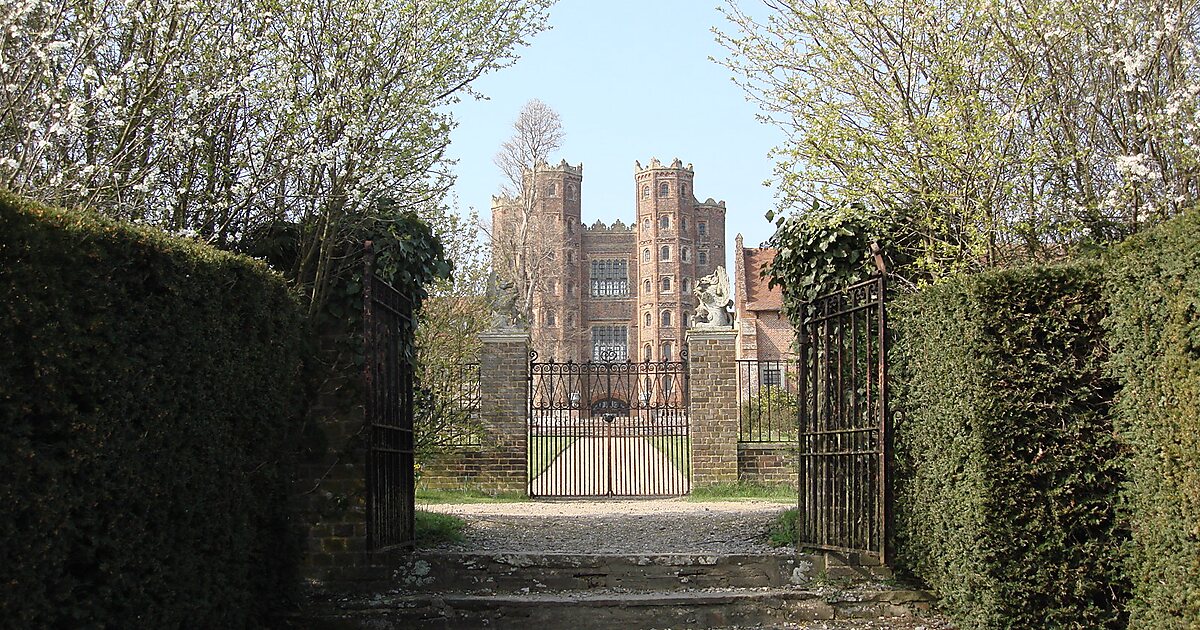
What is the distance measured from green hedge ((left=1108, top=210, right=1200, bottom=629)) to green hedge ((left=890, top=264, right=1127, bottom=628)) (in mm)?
290

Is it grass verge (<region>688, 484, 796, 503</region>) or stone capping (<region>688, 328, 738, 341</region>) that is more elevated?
stone capping (<region>688, 328, 738, 341</region>)

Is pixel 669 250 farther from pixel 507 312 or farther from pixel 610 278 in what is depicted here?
pixel 507 312

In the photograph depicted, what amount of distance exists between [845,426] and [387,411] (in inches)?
129

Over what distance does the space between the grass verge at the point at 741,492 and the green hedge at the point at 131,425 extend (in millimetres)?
8232

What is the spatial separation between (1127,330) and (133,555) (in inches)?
179

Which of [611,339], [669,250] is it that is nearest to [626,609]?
[611,339]

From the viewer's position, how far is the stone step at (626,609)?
723 centimetres

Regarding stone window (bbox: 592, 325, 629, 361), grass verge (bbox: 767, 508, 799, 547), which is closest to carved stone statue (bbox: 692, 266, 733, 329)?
grass verge (bbox: 767, 508, 799, 547)

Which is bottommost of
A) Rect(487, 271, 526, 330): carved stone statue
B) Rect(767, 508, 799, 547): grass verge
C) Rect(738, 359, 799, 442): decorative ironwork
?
Rect(767, 508, 799, 547): grass verge

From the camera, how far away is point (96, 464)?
4.19m

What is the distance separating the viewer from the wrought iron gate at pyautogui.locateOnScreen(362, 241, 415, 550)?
23.5ft

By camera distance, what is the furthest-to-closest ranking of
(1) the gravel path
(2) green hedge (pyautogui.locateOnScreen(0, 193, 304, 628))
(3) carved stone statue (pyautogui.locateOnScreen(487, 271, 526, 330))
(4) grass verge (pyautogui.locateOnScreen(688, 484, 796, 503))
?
(3) carved stone statue (pyautogui.locateOnScreen(487, 271, 526, 330))
(4) grass verge (pyautogui.locateOnScreen(688, 484, 796, 503))
(1) the gravel path
(2) green hedge (pyautogui.locateOnScreen(0, 193, 304, 628))

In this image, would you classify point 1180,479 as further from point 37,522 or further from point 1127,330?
point 37,522

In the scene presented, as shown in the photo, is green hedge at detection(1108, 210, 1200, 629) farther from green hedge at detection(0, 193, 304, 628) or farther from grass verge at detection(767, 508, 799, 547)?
green hedge at detection(0, 193, 304, 628)
